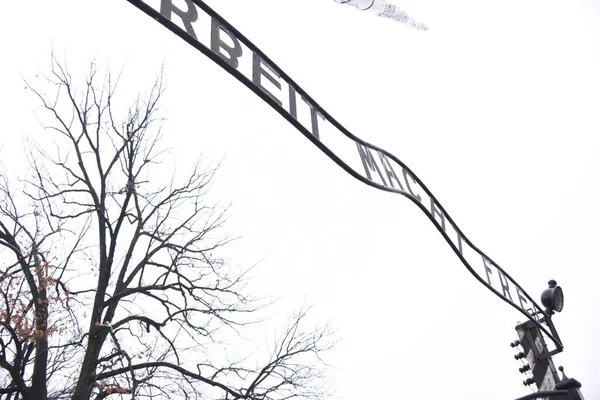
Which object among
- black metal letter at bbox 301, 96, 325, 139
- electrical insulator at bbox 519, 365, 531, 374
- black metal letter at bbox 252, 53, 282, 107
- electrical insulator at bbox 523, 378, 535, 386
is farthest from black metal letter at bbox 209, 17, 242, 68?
electrical insulator at bbox 519, 365, 531, 374

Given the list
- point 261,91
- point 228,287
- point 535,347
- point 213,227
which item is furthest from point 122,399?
point 261,91

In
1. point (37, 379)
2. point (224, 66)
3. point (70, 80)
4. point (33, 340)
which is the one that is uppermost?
point (70, 80)

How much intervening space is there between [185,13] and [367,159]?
1281 mm

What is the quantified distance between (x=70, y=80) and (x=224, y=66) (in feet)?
38.7

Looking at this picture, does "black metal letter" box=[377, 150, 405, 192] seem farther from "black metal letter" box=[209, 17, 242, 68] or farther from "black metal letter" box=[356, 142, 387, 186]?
"black metal letter" box=[209, 17, 242, 68]

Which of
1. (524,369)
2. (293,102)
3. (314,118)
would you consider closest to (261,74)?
(293,102)

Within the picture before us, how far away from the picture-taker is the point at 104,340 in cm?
941

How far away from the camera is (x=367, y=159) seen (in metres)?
2.57

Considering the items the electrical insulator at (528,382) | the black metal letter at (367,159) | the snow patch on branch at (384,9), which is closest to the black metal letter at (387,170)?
the black metal letter at (367,159)

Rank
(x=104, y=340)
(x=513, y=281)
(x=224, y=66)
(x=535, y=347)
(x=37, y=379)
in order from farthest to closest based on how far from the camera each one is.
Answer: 1. (x=104, y=340)
2. (x=37, y=379)
3. (x=535, y=347)
4. (x=513, y=281)
5. (x=224, y=66)

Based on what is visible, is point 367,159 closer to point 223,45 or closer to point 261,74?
point 261,74

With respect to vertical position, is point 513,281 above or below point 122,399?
below

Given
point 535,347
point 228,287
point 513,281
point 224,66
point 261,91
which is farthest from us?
point 228,287

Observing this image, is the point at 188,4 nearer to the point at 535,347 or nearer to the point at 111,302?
the point at 535,347
